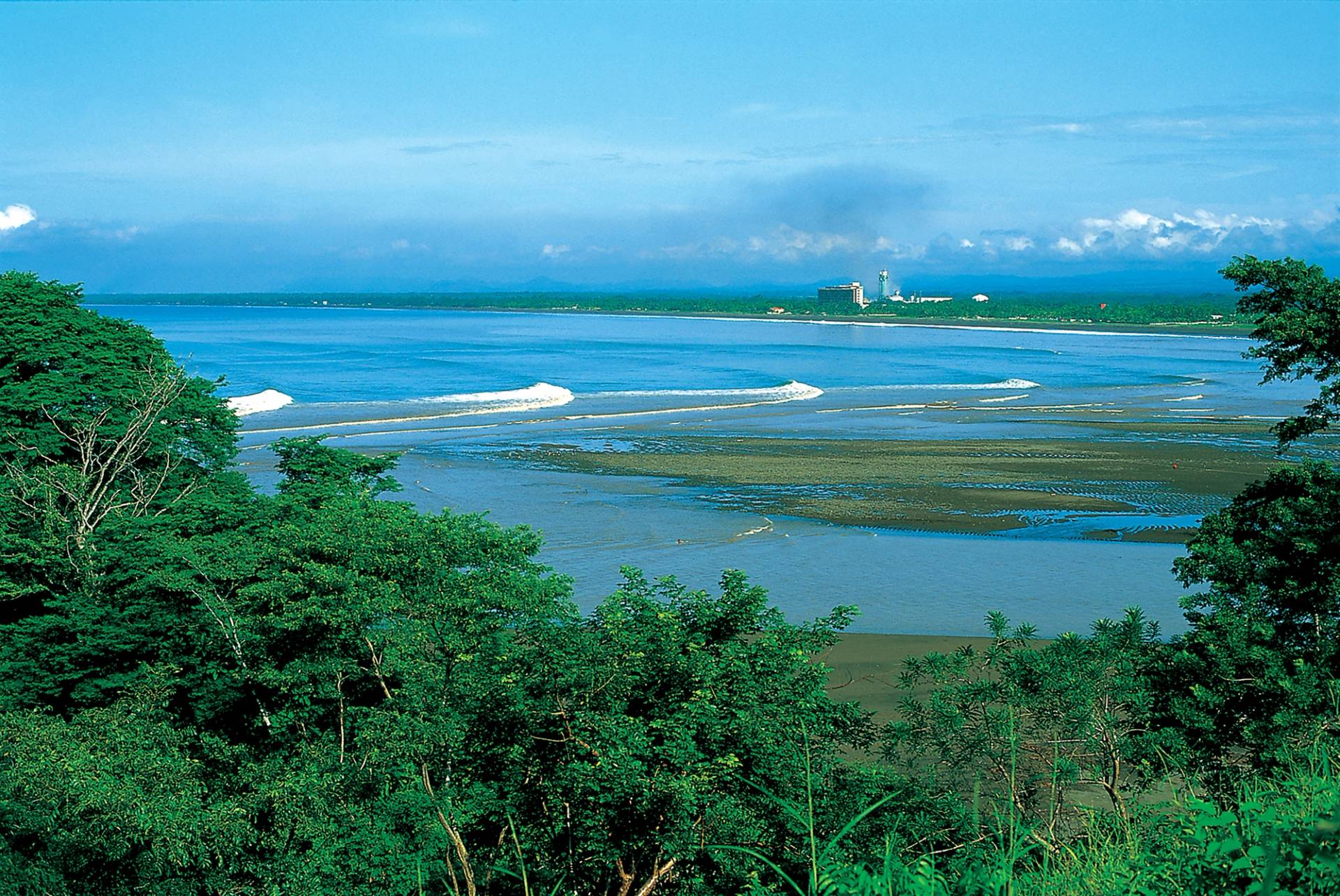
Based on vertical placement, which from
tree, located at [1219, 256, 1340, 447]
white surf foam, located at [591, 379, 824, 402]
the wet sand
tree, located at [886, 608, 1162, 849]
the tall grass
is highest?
tree, located at [1219, 256, 1340, 447]

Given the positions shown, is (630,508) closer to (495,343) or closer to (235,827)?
(235,827)

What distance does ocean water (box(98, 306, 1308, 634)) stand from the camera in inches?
1026

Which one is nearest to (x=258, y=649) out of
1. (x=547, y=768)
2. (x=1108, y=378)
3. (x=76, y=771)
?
(x=76, y=771)

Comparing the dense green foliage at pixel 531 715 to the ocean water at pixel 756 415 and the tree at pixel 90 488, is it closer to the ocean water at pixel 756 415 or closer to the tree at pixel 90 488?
the tree at pixel 90 488

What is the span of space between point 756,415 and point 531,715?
50642mm

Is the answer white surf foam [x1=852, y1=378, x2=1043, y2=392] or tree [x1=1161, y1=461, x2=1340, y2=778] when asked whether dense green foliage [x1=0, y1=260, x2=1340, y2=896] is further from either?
white surf foam [x1=852, y1=378, x2=1043, y2=392]

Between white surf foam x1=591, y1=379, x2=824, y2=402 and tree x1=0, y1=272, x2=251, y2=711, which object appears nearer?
tree x1=0, y1=272, x2=251, y2=711

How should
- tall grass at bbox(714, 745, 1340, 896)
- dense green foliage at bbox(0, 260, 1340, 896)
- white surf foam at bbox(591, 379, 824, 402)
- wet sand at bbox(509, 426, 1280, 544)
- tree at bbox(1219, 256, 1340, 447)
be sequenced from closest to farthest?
tall grass at bbox(714, 745, 1340, 896) < dense green foliage at bbox(0, 260, 1340, 896) < tree at bbox(1219, 256, 1340, 447) < wet sand at bbox(509, 426, 1280, 544) < white surf foam at bbox(591, 379, 824, 402)

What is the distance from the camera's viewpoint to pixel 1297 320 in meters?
14.5

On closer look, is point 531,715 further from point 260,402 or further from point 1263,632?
point 260,402

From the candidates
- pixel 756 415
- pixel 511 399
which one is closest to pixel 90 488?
pixel 756 415

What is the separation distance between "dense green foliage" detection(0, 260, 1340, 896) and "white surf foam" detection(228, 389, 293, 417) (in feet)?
147

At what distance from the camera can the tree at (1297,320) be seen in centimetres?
1448

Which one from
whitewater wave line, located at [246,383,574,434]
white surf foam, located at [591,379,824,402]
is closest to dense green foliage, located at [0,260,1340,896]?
whitewater wave line, located at [246,383,574,434]
